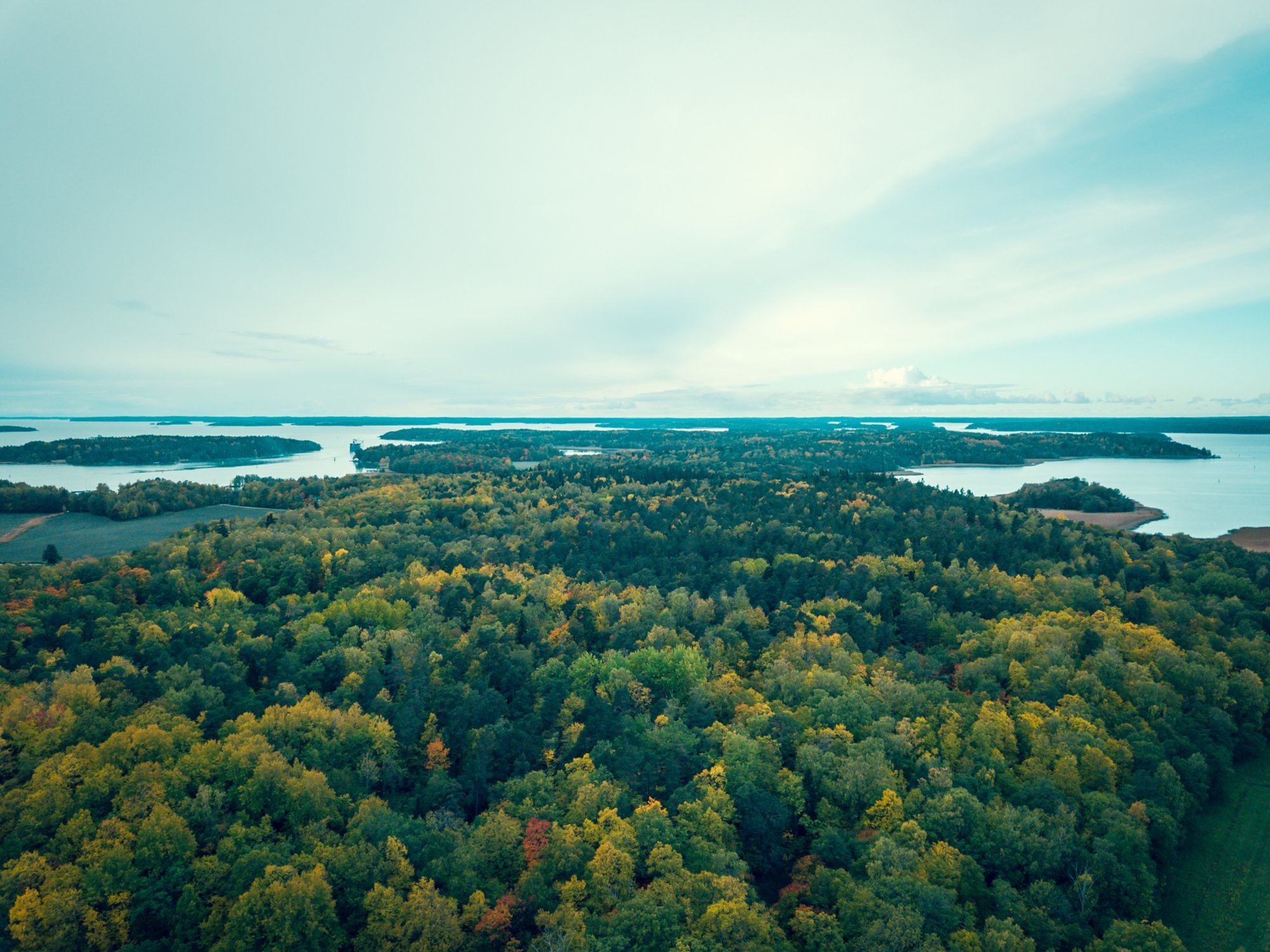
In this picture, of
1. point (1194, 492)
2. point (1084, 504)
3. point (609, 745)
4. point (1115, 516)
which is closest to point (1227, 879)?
point (609, 745)

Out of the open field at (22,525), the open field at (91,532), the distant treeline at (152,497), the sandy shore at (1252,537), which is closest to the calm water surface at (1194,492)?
the sandy shore at (1252,537)

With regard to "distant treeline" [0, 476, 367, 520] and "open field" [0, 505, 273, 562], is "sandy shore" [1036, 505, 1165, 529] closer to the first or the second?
"distant treeline" [0, 476, 367, 520]

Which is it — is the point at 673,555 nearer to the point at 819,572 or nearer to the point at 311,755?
the point at 819,572

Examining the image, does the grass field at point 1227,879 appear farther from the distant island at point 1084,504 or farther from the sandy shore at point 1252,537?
the distant island at point 1084,504

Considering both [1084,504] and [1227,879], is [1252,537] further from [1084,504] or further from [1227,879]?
[1227,879]

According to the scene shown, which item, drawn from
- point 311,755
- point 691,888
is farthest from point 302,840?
point 691,888

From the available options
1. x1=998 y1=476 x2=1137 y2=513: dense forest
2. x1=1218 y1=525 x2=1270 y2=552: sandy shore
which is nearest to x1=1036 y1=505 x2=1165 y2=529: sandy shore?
x1=998 y1=476 x2=1137 y2=513: dense forest

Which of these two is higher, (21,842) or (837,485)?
(837,485)
